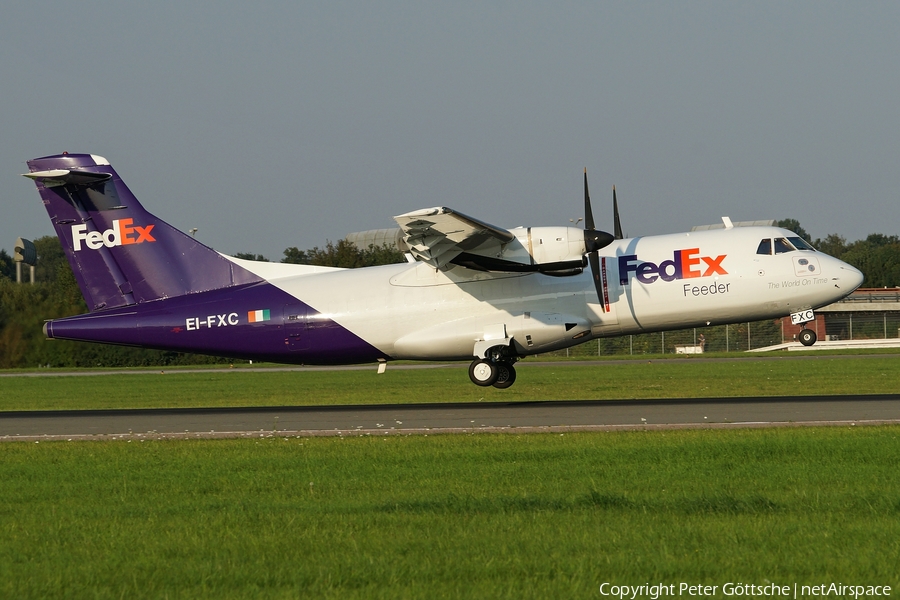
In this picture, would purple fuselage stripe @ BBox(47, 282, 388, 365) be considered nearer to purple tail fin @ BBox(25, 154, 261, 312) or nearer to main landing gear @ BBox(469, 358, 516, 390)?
purple tail fin @ BBox(25, 154, 261, 312)

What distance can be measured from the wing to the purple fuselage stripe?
10.2 feet

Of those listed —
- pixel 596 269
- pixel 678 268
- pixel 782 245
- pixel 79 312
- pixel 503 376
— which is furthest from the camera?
pixel 79 312

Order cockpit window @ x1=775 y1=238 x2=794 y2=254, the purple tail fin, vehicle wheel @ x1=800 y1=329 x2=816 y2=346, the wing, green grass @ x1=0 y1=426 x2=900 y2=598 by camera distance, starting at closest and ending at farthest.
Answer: green grass @ x1=0 y1=426 x2=900 y2=598 → the wing → cockpit window @ x1=775 y1=238 x2=794 y2=254 → vehicle wheel @ x1=800 y1=329 x2=816 y2=346 → the purple tail fin

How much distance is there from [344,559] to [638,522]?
2.92 meters

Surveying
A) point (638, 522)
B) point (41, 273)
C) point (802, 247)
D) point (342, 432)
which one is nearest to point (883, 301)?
point (802, 247)

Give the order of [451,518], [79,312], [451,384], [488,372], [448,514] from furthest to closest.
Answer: [79,312]
[451,384]
[488,372]
[448,514]
[451,518]

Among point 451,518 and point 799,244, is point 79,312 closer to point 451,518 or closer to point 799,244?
point 799,244

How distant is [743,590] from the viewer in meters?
6.71

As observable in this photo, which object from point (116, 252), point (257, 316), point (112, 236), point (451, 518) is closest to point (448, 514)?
point (451, 518)

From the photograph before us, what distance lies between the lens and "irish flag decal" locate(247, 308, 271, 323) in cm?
2402

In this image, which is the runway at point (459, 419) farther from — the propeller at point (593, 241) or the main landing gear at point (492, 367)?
the propeller at point (593, 241)

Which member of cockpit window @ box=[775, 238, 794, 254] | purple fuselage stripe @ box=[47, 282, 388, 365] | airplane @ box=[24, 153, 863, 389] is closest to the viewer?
airplane @ box=[24, 153, 863, 389]

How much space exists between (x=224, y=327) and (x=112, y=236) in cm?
391

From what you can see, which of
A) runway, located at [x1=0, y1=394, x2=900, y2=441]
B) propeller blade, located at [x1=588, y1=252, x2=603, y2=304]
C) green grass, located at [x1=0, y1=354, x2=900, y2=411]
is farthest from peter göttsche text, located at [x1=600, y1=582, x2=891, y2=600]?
green grass, located at [x1=0, y1=354, x2=900, y2=411]
